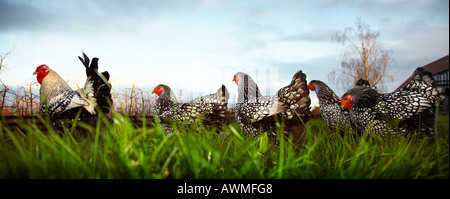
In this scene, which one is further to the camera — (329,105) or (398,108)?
(329,105)

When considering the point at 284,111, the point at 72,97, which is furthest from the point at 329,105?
the point at 72,97

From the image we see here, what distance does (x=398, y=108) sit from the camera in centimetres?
331

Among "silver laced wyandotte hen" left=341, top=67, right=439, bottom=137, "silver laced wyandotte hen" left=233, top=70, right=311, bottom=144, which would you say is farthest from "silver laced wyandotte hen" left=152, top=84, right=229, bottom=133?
"silver laced wyandotte hen" left=341, top=67, right=439, bottom=137

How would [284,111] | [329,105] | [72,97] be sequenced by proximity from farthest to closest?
[329,105]
[72,97]
[284,111]

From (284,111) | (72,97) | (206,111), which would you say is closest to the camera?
(284,111)

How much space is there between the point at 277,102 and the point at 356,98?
1126mm

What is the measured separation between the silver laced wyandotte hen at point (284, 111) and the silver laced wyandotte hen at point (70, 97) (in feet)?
6.37

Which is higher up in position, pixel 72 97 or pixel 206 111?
pixel 72 97

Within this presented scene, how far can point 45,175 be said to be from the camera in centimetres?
164

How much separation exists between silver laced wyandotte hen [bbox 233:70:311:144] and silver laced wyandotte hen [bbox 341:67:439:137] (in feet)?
2.16

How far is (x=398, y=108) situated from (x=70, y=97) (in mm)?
4393

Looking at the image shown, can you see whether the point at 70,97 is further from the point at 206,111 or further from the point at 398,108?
the point at 398,108
